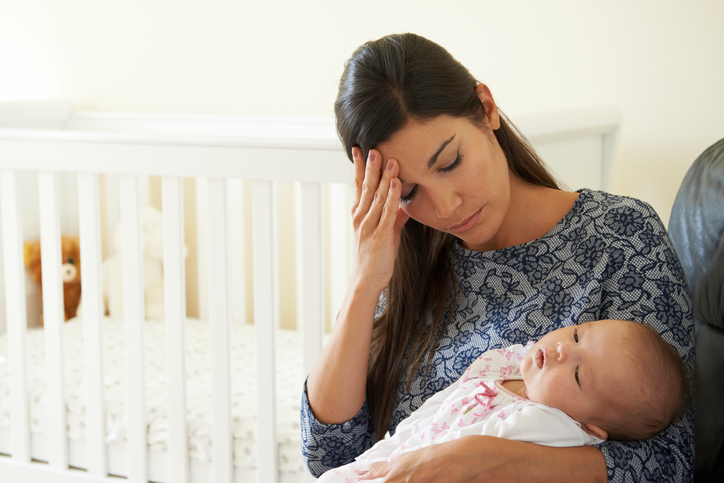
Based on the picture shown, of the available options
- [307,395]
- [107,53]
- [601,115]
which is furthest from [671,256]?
[107,53]

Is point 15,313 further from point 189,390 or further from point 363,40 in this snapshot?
point 363,40

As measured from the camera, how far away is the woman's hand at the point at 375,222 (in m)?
1.04

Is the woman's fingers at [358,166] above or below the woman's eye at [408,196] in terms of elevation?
above

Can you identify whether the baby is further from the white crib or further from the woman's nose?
the white crib

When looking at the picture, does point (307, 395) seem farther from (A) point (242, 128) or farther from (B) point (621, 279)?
(A) point (242, 128)

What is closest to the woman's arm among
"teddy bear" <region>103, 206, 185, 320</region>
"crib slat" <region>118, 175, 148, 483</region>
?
"crib slat" <region>118, 175, 148, 483</region>

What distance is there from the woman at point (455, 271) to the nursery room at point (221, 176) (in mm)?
139

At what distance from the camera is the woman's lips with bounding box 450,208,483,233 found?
104cm

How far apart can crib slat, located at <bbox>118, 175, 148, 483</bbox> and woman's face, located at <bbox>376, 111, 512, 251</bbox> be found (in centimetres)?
84

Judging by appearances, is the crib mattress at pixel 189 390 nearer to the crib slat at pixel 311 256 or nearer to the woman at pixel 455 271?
the crib slat at pixel 311 256

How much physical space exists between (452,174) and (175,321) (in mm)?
893

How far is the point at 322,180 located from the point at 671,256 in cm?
72

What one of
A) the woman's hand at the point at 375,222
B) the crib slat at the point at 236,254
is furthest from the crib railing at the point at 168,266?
the crib slat at the point at 236,254

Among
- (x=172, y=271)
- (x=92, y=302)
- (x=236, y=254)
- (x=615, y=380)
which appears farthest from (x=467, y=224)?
(x=236, y=254)
